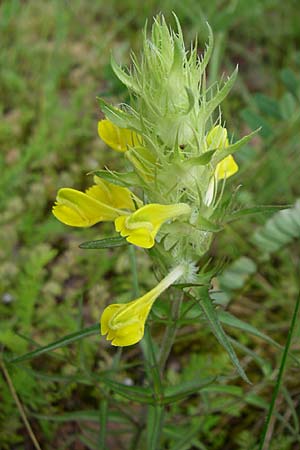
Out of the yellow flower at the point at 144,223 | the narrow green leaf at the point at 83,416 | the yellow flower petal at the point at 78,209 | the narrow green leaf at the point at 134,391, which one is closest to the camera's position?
the yellow flower at the point at 144,223

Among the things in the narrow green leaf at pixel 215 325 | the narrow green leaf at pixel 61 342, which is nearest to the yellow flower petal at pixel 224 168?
the narrow green leaf at pixel 215 325

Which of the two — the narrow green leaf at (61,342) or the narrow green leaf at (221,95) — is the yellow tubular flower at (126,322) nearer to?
the narrow green leaf at (61,342)

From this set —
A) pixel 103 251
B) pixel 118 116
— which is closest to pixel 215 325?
pixel 118 116

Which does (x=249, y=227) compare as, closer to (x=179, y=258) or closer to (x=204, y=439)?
(x=204, y=439)

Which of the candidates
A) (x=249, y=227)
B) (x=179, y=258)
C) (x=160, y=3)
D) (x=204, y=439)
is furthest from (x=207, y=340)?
(x=160, y=3)

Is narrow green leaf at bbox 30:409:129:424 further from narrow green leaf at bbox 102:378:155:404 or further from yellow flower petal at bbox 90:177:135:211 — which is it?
yellow flower petal at bbox 90:177:135:211

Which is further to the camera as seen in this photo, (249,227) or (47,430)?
(249,227)
